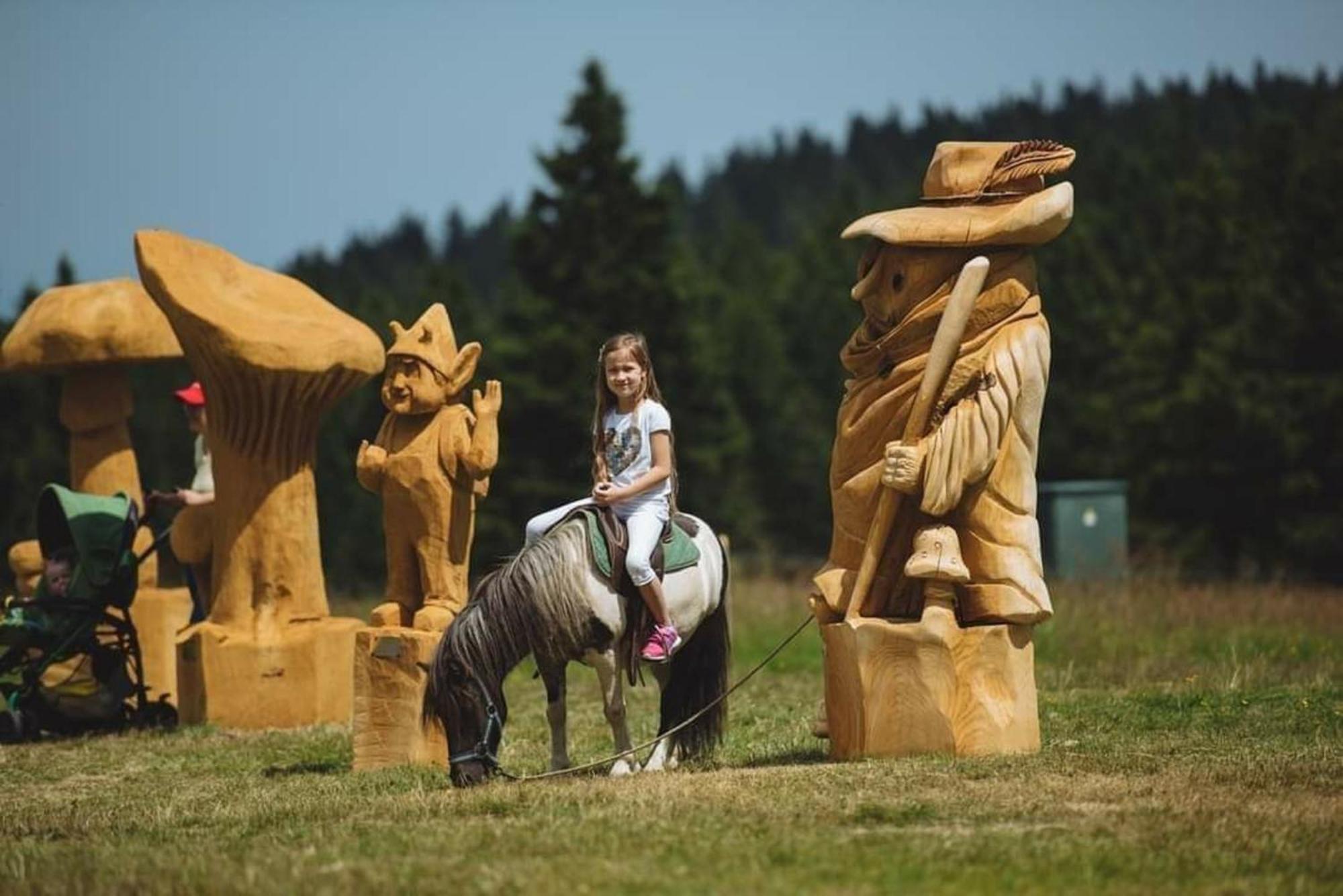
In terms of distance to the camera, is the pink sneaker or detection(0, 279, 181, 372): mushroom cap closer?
the pink sneaker

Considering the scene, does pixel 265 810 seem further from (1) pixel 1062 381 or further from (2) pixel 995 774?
(1) pixel 1062 381

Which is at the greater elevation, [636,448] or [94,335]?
[94,335]

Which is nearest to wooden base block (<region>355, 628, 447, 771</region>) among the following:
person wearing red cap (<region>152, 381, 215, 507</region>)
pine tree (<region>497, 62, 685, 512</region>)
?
person wearing red cap (<region>152, 381, 215, 507</region>)

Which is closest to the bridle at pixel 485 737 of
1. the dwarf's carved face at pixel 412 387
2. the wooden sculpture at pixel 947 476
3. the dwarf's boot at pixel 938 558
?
the wooden sculpture at pixel 947 476

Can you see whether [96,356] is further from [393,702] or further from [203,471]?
[393,702]

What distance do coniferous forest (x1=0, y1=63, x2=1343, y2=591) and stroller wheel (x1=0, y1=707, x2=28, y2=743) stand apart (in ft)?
44.8

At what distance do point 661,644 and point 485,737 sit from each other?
3.39 ft

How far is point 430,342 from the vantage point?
11.8m

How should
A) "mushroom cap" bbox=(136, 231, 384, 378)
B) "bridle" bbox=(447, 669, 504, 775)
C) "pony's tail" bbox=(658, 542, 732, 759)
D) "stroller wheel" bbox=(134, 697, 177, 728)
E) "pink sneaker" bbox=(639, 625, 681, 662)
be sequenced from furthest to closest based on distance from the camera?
1. "stroller wheel" bbox=(134, 697, 177, 728)
2. "mushroom cap" bbox=(136, 231, 384, 378)
3. "pony's tail" bbox=(658, 542, 732, 759)
4. "pink sneaker" bbox=(639, 625, 681, 662)
5. "bridle" bbox=(447, 669, 504, 775)

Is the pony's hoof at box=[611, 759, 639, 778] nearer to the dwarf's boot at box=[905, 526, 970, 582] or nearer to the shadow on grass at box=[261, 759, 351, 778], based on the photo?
the dwarf's boot at box=[905, 526, 970, 582]

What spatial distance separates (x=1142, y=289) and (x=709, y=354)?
11827mm

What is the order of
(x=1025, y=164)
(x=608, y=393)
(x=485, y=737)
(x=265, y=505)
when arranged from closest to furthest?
(x=485, y=737) < (x=1025, y=164) < (x=608, y=393) < (x=265, y=505)

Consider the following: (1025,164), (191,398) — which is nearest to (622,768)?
(1025,164)

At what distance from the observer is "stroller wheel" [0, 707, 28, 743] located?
46.7 feet
